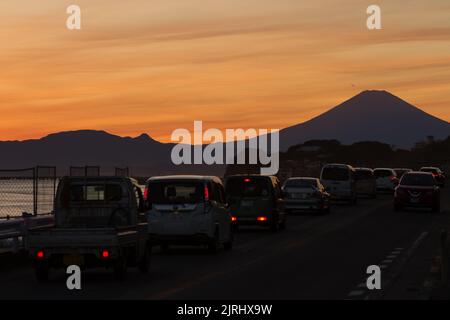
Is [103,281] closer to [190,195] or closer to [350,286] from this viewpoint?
[350,286]

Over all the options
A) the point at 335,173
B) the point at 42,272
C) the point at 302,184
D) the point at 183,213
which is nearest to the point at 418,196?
the point at 302,184

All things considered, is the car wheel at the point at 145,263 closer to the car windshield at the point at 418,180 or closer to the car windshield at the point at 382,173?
the car windshield at the point at 418,180

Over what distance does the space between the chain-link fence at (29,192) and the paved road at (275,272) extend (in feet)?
13.1

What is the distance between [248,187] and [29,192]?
25.7 feet

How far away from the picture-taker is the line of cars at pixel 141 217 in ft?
67.6

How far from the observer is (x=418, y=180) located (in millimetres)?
54469

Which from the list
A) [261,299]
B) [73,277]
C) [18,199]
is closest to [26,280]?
[73,277]

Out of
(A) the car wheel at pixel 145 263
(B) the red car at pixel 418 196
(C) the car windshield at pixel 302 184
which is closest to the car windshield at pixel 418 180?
(B) the red car at pixel 418 196

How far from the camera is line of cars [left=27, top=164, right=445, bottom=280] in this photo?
20.6 metres

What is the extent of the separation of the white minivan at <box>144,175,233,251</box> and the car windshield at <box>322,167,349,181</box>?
33.2 metres

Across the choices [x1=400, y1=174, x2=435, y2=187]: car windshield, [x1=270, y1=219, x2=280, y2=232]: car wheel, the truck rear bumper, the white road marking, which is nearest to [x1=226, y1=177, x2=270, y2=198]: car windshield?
[x1=270, y1=219, x2=280, y2=232]: car wheel

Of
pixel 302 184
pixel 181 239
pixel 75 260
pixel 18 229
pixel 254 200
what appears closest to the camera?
pixel 75 260

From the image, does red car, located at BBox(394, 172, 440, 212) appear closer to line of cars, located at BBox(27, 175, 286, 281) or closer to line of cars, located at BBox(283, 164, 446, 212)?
line of cars, located at BBox(283, 164, 446, 212)

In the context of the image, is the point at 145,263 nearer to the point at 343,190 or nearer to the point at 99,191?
the point at 99,191
